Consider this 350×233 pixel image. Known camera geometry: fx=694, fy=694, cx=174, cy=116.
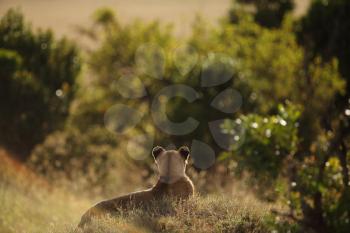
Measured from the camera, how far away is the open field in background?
2896 inches

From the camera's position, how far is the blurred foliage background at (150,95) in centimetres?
1808

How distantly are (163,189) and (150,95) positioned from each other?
57.1 ft

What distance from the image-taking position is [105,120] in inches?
1053

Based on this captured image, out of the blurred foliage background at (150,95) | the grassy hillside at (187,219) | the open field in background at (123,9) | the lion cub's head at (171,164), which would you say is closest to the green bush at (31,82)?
the blurred foliage background at (150,95)

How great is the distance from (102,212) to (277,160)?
3.88 metres

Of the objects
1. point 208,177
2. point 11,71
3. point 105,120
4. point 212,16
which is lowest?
point 208,177

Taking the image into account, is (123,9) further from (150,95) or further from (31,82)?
(31,82)

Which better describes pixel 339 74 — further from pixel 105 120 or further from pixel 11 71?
pixel 11 71

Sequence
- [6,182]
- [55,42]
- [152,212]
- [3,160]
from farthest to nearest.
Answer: [55,42]
[3,160]
[6,182]
[152,212]

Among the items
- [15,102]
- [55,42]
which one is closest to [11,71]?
[15,102]

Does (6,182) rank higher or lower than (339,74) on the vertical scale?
lower

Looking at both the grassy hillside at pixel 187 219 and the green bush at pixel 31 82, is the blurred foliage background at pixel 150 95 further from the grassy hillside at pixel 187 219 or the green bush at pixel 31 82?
the grassy hillside at pixel 187 219

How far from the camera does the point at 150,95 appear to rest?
2678 cm

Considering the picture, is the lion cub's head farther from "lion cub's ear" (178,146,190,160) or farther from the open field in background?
the open field in background
